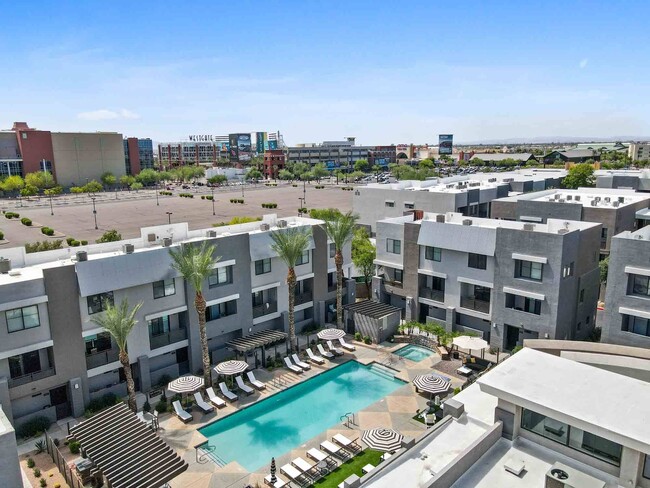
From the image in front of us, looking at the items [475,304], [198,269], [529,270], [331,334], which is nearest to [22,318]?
[198,269]

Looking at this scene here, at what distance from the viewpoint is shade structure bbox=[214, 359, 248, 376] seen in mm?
28406

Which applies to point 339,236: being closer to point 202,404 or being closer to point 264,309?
point 264,309

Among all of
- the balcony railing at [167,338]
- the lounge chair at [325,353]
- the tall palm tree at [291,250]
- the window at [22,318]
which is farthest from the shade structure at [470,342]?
the window at [22,318]

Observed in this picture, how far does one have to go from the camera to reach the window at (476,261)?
1331 inches

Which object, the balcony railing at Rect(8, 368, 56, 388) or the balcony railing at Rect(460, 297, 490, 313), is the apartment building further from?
the balcony railing at Rect(8, 368, 56, 388)

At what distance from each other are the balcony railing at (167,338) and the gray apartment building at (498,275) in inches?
670

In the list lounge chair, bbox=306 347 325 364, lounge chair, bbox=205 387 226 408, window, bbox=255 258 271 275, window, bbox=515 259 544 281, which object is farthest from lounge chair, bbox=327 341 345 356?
window, bbox=515 259 544 281

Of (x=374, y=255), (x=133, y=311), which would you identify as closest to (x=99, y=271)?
(x=133, y=311)

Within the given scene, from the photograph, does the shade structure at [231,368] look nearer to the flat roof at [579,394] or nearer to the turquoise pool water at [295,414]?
the turquoise pool water at [295,414]

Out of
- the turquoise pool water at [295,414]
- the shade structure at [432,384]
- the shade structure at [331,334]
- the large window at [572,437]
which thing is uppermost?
the large window at [572,437]

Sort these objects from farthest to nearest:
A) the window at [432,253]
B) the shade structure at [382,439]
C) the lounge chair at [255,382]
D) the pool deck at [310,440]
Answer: the window at [432,253], the lounge chair at [255,382], the shade structure at [382,439], the pool deck at [310,440]

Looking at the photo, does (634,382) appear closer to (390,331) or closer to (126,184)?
(390,331)

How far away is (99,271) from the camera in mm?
26016

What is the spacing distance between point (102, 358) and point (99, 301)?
315 cm
